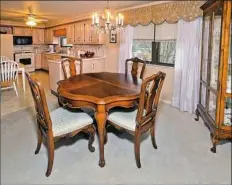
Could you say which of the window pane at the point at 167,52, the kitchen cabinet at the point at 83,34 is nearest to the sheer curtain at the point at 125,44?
the window pane at the point at 167,52

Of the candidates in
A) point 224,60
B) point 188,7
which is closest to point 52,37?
point 188,7

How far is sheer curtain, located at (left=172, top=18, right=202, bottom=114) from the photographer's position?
137 inches

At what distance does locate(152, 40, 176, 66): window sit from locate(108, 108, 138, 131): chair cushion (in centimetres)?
223

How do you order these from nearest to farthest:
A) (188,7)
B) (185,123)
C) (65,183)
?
(65,183), (185,123), (188,7)

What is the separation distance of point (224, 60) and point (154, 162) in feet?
4.40

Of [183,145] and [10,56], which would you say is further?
[10,56]

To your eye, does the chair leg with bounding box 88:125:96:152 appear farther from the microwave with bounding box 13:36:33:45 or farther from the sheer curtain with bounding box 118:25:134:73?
the microwave with bounding box 13:36:33:45

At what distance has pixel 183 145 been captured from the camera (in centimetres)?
251

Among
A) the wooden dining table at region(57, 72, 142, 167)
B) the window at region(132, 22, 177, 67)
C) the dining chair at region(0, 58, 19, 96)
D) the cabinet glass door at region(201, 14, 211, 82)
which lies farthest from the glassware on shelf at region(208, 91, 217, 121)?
the dining chair at region(0, 58, 19, 96)

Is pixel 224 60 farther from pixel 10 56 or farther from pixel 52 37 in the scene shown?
pixel 52 37

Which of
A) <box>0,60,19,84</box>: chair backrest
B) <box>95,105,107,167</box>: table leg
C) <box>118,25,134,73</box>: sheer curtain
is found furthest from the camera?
<box>118,25,134,73</box>: sheer curtain

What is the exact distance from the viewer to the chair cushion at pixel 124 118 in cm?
210

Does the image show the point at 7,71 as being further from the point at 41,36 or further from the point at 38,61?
the point at 41,36

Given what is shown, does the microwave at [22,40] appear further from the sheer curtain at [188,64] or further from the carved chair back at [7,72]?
the sheer curtain at [188,64]
